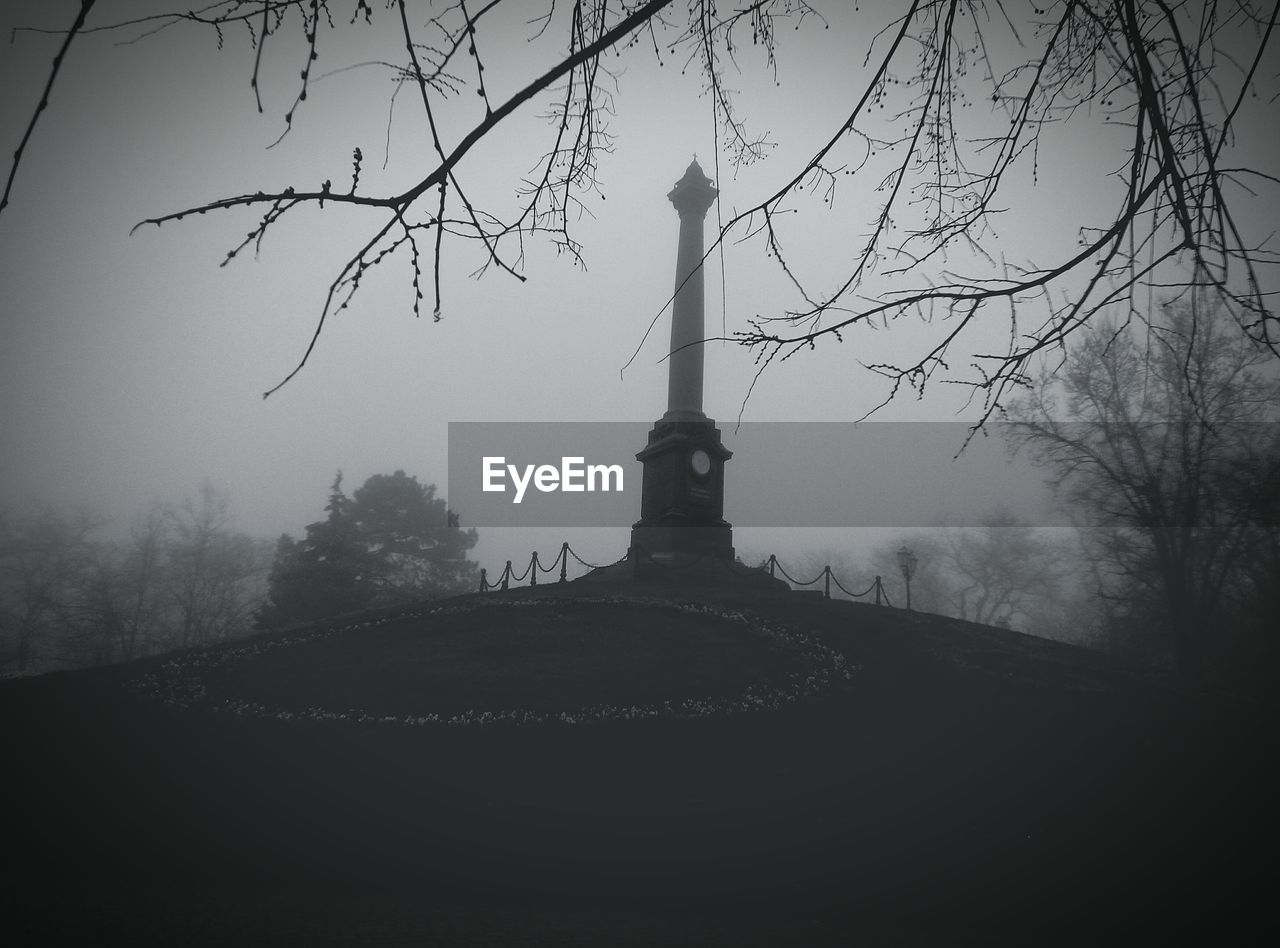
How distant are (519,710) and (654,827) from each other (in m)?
3.14

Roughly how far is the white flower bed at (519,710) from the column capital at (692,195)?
14.5m

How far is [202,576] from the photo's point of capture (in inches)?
1153

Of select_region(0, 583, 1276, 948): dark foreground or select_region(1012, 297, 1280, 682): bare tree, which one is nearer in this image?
select_region(0, 583, 1276, 948): dark foreground

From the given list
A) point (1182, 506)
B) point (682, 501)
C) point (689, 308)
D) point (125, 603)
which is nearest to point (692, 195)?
point (689, 308)

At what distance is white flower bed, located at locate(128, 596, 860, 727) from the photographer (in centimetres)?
873

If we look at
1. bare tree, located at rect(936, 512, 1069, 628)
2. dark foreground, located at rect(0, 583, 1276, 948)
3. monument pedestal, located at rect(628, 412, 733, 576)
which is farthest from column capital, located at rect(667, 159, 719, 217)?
bare tree, located at rect(936, 512, 1069, 628)

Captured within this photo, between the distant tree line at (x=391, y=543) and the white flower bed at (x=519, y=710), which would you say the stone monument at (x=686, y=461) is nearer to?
the white flower bed at (x=519, y=710)

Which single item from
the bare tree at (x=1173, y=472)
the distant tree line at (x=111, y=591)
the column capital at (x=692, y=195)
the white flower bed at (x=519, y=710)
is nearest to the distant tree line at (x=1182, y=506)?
the bare tree at (x=1173, y=472)

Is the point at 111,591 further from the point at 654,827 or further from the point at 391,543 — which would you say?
the point at 654,827

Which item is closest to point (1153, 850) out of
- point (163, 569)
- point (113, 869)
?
point (113, 869)

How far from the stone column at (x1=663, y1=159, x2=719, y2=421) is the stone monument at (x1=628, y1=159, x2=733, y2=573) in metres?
0.03

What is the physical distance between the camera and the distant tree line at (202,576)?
23281 millimetres

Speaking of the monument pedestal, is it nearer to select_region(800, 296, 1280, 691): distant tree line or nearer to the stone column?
the stone column

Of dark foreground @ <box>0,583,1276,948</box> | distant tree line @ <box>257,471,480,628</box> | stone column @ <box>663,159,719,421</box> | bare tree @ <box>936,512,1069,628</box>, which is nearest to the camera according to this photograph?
dark foreground @ <box>0,583,1276,948</box>
